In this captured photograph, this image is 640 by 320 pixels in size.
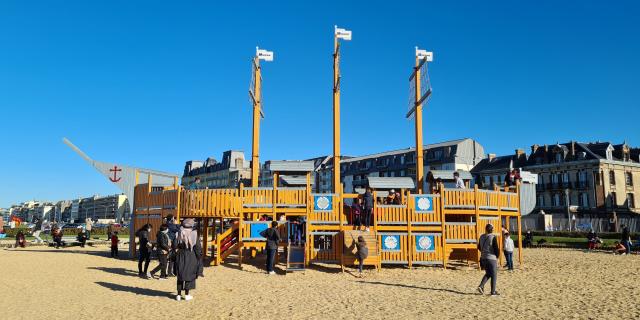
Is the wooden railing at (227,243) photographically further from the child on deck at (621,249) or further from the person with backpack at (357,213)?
the child on deck at (621,249)

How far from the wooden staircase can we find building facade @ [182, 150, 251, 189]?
314ft

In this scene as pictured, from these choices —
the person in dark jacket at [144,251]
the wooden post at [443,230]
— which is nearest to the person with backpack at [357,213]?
the wooden post at [443,230]

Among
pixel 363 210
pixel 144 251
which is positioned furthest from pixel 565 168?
pixel 144 251

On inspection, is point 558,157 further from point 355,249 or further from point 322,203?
point 355,249

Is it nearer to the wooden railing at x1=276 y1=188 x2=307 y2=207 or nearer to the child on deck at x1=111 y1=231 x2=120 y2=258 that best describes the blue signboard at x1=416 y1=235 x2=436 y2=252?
the wooden railing at x1=276 y1=188 x2=307 y2=207

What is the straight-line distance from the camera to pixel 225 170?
4801 inches

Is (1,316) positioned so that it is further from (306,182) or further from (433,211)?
(433,211)

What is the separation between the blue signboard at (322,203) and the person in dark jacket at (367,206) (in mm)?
1448

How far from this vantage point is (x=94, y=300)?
11.0 metres

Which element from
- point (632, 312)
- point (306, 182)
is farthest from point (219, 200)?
point (632, 312)

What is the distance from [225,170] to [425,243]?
108m

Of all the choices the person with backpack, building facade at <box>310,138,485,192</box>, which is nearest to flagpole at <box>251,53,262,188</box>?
the person with backpack

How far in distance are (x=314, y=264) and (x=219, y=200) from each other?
4499 millimetres

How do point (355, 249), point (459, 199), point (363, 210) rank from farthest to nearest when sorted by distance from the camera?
point (459, 199) → point (363, 210) → point (355, 249)
